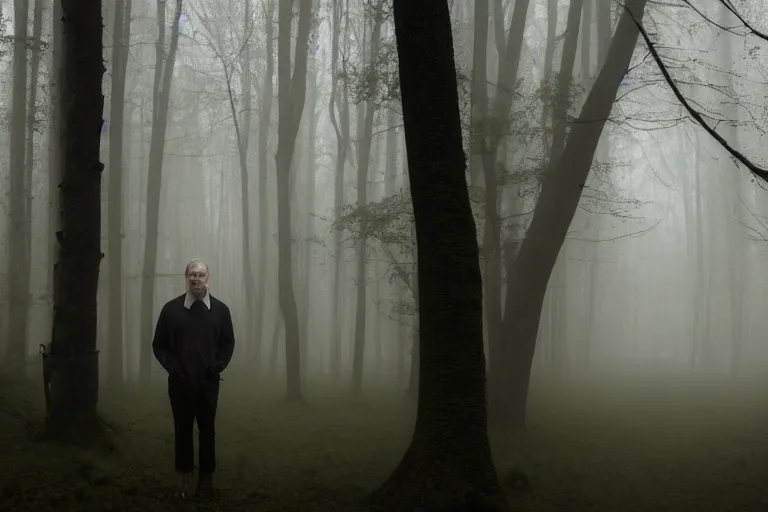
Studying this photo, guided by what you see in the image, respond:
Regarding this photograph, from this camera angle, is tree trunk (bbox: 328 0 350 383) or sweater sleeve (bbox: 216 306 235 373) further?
tree trunk (bbox: 328 0 350 383)

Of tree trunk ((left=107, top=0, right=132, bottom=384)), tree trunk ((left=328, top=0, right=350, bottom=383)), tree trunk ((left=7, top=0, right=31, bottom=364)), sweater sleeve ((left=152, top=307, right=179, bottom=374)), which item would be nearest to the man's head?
sweater sleeve ((left=152, top=307, right=179, bottom=374))

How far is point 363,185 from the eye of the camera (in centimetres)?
1925

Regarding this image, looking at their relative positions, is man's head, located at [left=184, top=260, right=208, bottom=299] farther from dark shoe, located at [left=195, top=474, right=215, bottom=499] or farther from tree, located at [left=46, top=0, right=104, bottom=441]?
tree, located at [left=46, top=0, right=104, bottom=441]

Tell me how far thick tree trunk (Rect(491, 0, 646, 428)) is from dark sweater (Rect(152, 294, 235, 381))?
19.5 ft

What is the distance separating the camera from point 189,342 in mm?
5676

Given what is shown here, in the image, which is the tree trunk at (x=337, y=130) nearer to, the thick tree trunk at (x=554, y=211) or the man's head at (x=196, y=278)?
the thick tree trunk at (x=554, y=211)

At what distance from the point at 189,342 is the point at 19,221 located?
11631mm

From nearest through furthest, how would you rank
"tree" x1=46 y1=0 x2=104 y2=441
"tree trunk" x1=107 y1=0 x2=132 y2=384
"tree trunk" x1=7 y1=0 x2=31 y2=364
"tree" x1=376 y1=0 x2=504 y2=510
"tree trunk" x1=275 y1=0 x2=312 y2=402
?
"tree" x1=376 y1=0 x2=504 y2=510
"tree" x1=46 y1=0 x2=104 y2=441
"tree trunk" x1=7 y1=0 x2=31 y2=364
"tree trunk" x1=107 y1=0 x2=132 y2=384
"tree trunk" x1=275 y1=0 x2=312 y2=402

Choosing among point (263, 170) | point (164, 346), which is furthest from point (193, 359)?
point (263, 170)

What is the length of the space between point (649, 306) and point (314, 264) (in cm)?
2989

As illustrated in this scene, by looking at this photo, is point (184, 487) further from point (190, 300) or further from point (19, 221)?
point (19, 221)

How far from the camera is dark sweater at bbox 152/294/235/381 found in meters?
5.66

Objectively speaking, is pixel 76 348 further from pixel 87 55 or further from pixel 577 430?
pixel 577 430

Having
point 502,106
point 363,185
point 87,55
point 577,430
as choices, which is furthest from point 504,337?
point 363,185
